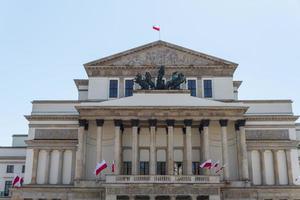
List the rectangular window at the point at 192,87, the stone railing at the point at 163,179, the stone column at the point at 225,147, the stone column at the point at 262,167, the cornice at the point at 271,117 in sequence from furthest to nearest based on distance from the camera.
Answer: the rectangular window at the point at 192,87
the cornice at the point at 271,117
the stone column at the point at 262,167
the stone column at the point at 225,147
the stone railing at the point at 163,179

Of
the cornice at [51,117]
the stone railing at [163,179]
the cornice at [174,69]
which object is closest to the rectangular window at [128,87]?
the cornice at [174,69]

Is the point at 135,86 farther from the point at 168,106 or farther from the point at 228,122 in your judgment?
the point at 228,122

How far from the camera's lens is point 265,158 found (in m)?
47.6

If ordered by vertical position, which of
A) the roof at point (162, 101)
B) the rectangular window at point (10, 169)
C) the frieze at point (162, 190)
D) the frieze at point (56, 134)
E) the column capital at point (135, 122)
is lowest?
the frieze at point (162, 190)

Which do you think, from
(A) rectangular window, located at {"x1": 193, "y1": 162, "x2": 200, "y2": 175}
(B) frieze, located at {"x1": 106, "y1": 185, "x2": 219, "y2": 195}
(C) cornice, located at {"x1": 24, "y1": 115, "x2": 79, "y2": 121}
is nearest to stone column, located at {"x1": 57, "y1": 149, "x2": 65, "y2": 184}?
(C) cornice, located at {"x1": 24, "y1": 115, "x2": 79, "y2": 121}

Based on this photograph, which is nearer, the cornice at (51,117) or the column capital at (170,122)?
the column capital at (170,122)

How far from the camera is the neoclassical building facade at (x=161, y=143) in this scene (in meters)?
44.8

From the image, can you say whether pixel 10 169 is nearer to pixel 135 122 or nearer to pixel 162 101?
pixel 135 122

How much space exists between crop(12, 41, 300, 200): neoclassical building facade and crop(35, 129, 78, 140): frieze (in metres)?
0.12

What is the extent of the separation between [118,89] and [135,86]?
2.24m

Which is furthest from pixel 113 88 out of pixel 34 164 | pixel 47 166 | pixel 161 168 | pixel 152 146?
pixel 34 164

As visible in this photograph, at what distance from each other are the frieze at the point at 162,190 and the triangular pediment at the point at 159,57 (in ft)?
60.4

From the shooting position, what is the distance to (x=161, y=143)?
4775 cm

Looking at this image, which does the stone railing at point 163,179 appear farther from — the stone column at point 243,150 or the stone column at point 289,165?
the stone column at point 289,165
